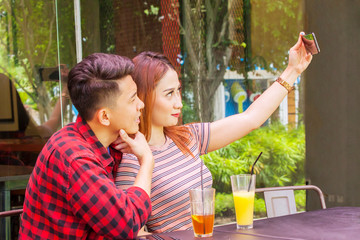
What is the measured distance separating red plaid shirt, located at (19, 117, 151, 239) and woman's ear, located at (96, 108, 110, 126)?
0.31 ft

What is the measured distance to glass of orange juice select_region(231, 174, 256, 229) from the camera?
1.74m

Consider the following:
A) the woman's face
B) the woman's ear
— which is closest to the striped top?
the woman's face

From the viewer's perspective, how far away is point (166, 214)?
205cm

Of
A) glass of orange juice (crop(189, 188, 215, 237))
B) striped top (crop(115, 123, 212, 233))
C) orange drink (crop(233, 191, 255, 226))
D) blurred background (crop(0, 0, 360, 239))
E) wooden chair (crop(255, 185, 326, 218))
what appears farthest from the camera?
blurred background (crop(0, 0, 360, 239))

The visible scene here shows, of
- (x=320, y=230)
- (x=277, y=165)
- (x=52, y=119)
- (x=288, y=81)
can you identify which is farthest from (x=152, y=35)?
(x=320, y=230)

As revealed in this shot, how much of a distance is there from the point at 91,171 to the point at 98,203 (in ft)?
0.30

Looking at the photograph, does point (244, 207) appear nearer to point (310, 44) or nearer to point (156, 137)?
point (156, 137)

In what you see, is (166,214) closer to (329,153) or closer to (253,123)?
(253,123)

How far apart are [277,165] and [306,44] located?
2.64 metres

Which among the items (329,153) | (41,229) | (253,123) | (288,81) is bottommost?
(329,153)

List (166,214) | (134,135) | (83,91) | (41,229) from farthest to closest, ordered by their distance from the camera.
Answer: (166,214) < (134,135) < (83,91) < (41,229)

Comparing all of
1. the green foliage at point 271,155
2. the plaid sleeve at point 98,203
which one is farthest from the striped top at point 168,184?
the green foliage at point 271,155

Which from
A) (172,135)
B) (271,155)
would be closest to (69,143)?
(172,135)

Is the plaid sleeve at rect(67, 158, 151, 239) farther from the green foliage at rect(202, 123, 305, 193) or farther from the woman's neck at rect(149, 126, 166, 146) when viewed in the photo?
the green foliage at rect(202, 123, 305, 193)
